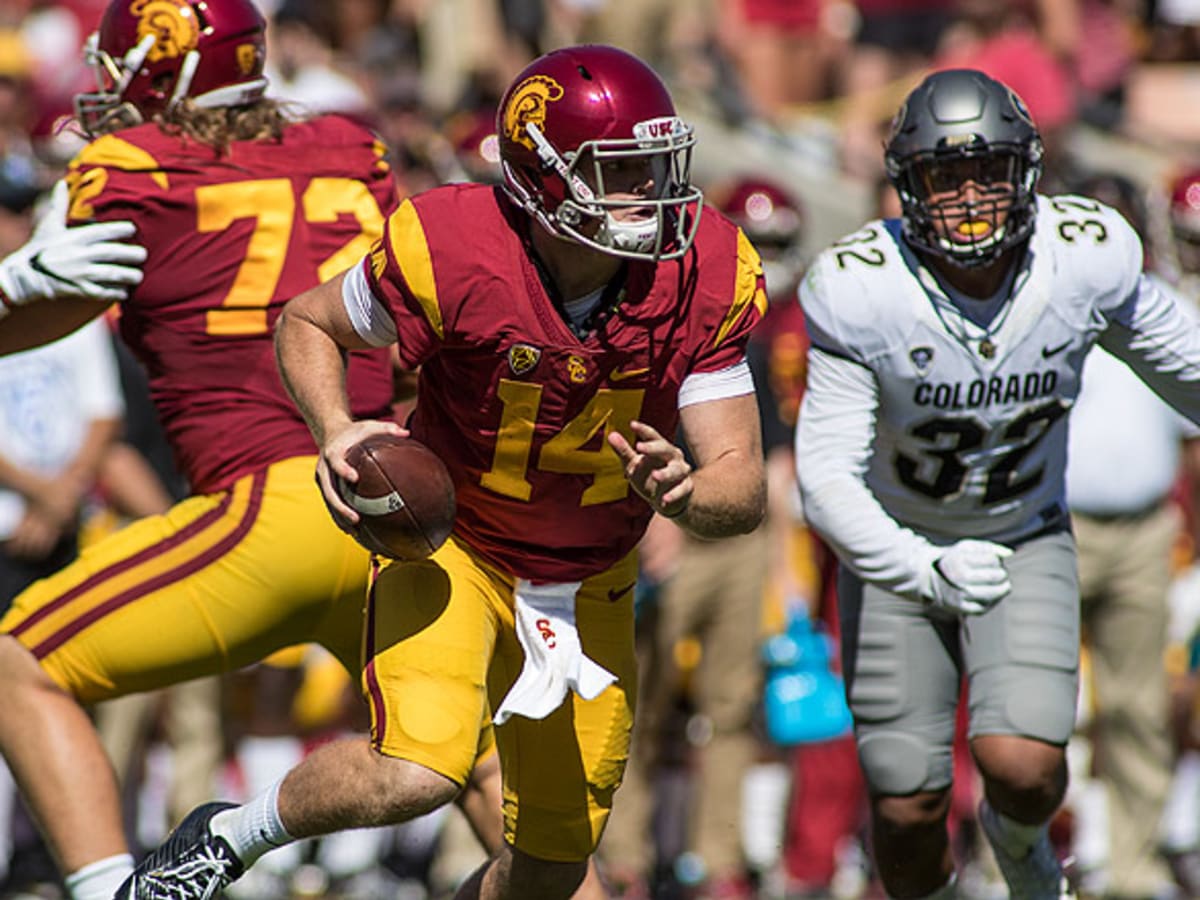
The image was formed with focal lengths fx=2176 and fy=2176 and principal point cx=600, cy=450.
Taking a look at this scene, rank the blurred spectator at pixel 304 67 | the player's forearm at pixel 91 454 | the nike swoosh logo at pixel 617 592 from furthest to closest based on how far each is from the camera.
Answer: the blurred spectator at pixel 304 67 < the player's forearm at pixel 91 454 < the nike swoosh logo at pixel 617 592

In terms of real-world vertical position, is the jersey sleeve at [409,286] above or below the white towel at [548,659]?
above

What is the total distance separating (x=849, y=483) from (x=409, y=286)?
47.8 inches

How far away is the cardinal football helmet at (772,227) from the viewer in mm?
7766

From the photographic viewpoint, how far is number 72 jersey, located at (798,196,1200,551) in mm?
4949

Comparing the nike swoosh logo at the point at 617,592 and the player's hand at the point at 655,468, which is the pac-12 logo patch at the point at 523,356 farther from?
the nike swoosh logo at the point at 617,592

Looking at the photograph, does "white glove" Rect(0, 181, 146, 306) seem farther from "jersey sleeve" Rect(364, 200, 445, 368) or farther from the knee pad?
the knee pad

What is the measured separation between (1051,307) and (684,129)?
3.74 feet

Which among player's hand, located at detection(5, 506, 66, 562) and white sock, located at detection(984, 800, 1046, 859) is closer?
white sock, located at detection(984, 800, 1046, 859)

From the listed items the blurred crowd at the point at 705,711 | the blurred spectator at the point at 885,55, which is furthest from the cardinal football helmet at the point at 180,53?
the blurred spectator at the point at 885,55

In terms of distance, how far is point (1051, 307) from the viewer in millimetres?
4961

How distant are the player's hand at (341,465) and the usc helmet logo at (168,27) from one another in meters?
1.33

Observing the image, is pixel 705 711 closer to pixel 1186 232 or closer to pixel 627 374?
pixel 1186 232

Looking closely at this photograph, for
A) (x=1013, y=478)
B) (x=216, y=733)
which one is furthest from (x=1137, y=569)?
(x=216, y=733)

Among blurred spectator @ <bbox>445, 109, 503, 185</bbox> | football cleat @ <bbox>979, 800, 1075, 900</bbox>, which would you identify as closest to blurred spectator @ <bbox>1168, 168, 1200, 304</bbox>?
blurred spectator @ <bbox>445, 109, 503, 185</bbox>
